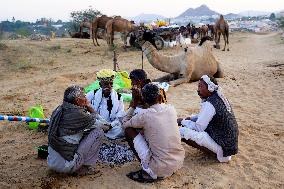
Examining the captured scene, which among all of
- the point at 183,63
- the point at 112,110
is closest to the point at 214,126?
the point at 112,110

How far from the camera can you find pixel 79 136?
191 inches

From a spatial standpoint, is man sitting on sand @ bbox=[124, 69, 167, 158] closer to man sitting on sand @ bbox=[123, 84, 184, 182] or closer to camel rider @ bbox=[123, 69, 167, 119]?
camel rider @ bbox=[123, 69, 167, 119]

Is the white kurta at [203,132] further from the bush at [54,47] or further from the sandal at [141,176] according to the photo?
the bush at [54,47]

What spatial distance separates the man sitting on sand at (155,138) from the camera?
185 inches

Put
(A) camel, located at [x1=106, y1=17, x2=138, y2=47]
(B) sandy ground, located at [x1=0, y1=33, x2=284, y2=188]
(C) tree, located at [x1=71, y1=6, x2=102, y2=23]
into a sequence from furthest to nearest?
(C) tree, located at [x1=71, y1=6, x2=102, y2=23] < (A) camel, located at [x1=106, y1=17, x2=138, y2=47] < (B) sandy ground, located at [x1=0, y1=33, x2=284, y2=188]

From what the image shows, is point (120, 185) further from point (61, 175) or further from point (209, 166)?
point (209, 166)

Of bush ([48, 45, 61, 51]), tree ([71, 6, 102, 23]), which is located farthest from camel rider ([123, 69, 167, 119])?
tree ([71, 6, 102, 23])

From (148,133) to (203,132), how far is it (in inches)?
38.3

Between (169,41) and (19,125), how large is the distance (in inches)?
601

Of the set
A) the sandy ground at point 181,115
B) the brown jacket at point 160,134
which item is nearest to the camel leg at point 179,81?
the sandy ground at point 181,115

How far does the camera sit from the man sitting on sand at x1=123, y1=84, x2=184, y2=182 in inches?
185

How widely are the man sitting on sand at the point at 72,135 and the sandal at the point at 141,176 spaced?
510mm

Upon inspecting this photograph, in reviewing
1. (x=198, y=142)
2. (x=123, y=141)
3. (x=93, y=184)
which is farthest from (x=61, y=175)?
(x=198, y=142)

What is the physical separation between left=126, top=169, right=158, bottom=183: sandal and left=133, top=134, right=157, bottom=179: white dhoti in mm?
58
